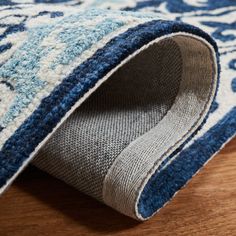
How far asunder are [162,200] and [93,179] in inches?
3.2

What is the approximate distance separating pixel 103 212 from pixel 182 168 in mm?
111

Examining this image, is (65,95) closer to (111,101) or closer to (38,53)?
(38,53)

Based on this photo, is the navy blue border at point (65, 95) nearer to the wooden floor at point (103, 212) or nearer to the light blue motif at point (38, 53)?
the light blue motif at point (38, 53)

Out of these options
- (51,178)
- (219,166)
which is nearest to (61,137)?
(51,178)

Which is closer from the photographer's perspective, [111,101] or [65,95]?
[65,95]

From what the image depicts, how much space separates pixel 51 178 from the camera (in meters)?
0.64

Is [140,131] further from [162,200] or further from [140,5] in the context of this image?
[140,5]

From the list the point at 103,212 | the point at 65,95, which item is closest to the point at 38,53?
the point at 65,95

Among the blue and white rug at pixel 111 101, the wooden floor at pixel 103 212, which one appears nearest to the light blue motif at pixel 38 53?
the blue and white rug at pixel 111 101

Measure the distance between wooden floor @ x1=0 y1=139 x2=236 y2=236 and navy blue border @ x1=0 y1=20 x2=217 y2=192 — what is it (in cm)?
12

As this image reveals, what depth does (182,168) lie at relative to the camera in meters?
0.62

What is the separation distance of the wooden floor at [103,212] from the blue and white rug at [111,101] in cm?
2

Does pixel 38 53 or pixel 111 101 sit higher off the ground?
pixel 38 53

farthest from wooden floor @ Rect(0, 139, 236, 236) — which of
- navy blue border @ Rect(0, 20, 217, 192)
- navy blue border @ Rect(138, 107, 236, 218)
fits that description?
navy blue border @ Rect(0, 20, 217, 192)
